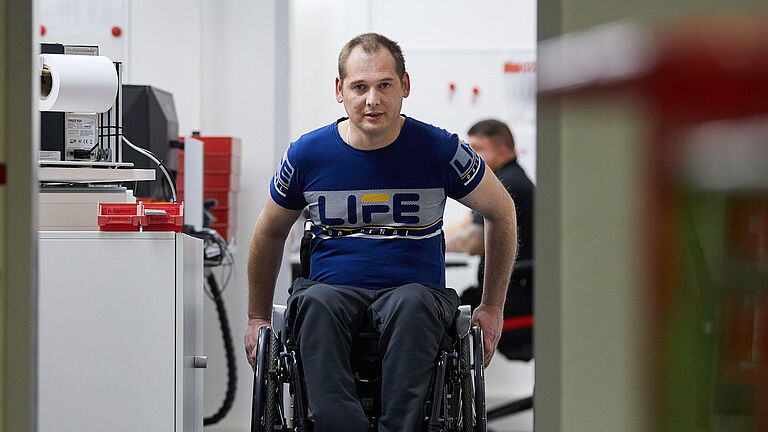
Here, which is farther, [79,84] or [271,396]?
[79,84]

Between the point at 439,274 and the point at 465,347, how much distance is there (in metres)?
0.21

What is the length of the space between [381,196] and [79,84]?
0.77m

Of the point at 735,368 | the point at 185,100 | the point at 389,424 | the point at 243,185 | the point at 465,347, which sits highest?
the point at 185,100

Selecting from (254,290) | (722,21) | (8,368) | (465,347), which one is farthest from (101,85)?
(722,21)

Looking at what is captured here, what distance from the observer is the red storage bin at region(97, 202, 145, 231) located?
1.97 m

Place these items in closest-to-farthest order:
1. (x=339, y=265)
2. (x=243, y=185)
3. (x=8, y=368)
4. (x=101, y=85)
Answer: (x=8, y=368) → (x=339, y=265) → (x=101, y=85) → (x=243, y=185)

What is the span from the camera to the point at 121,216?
6.49ft

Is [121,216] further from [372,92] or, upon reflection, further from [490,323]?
[490,323]

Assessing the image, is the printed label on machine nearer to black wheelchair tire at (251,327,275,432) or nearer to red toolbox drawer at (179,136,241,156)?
black wheelchair tire at (251,327,275,432)

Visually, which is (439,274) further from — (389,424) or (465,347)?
(389,424)

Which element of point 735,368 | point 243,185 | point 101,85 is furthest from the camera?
point 243,185

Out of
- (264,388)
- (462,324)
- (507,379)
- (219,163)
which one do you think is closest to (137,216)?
(264,388)

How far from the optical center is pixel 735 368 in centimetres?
78

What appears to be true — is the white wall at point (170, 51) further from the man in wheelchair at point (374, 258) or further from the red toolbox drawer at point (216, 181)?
the man in wheelchair at point (374, 258)
